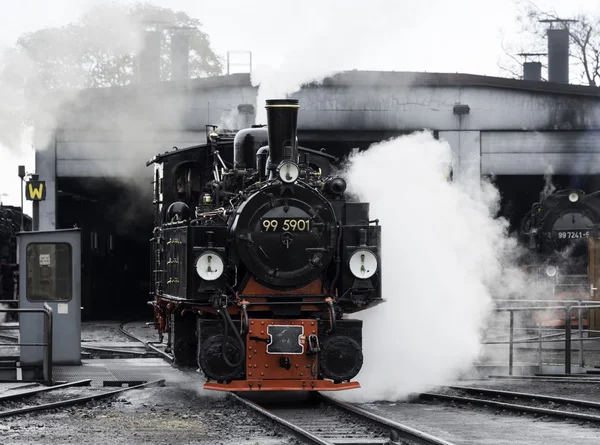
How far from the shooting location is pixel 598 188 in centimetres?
2953

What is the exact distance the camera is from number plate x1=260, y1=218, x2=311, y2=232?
11078 mm

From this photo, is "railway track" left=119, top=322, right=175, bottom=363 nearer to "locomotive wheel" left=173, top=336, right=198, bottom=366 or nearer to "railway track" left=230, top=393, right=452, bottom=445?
"locomotive wheel" left=173, top=336, right=198, bottom=366

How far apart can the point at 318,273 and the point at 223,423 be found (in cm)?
210

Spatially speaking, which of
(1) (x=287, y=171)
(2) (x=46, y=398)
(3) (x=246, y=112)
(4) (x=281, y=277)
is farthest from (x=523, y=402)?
(3) (x=246, y=112)

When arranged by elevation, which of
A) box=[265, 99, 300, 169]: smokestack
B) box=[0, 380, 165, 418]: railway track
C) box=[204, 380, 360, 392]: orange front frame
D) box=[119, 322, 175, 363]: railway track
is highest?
box=[265, 99, 300, 169]: smokestack

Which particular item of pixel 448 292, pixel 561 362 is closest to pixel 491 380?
pixel 448 292

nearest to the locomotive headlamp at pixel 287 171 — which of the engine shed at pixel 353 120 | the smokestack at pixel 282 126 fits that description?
the smokestack at pixel 282 126

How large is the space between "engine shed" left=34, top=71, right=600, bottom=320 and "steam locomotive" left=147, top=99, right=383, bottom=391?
557 inches

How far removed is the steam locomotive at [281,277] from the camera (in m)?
10.9

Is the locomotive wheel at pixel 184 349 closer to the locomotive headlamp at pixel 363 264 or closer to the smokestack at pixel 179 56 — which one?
the locomotive headlamp at pixel 363 264

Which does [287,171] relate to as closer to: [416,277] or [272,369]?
[272,369]

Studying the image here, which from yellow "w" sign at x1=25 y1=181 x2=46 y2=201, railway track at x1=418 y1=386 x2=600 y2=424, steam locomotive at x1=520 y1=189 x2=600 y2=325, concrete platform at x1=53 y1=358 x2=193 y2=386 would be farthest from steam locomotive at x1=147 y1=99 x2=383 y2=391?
steam locomotive at x1=520 y1=189 x2=600 y2=325

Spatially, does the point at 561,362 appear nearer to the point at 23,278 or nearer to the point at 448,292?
the point at 448,292

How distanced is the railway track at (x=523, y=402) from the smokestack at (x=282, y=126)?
2947 mm
